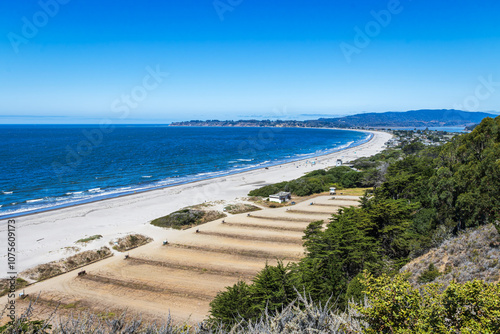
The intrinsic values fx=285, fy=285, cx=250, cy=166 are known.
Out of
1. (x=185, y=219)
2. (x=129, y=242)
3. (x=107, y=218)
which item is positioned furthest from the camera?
(x=107, y=218)

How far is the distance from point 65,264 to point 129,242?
5849mm

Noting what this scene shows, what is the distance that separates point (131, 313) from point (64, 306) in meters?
4.78

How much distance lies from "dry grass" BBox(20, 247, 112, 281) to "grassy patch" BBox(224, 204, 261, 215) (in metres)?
16.5

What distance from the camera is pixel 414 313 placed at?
661 centimetres

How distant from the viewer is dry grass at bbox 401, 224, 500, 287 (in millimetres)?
14098

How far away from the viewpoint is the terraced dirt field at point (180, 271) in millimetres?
19016

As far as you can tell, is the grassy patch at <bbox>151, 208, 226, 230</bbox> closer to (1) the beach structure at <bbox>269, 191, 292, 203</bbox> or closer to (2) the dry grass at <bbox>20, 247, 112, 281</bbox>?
(2) the dry grass at <bbox>20, 247, 112, 281</bbox>

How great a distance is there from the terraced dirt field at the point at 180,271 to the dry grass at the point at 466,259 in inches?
403

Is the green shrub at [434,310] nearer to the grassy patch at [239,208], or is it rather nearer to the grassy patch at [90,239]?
the grassy patch at [90,239]

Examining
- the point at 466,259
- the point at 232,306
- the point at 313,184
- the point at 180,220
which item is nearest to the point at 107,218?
the point at 180,220

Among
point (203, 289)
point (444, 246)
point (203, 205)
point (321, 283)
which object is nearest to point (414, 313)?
point (321, 283)

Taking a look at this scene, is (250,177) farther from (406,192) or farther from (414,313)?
(414,313)

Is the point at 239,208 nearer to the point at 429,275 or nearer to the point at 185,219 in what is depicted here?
the point at 185,219

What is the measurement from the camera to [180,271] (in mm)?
23500
